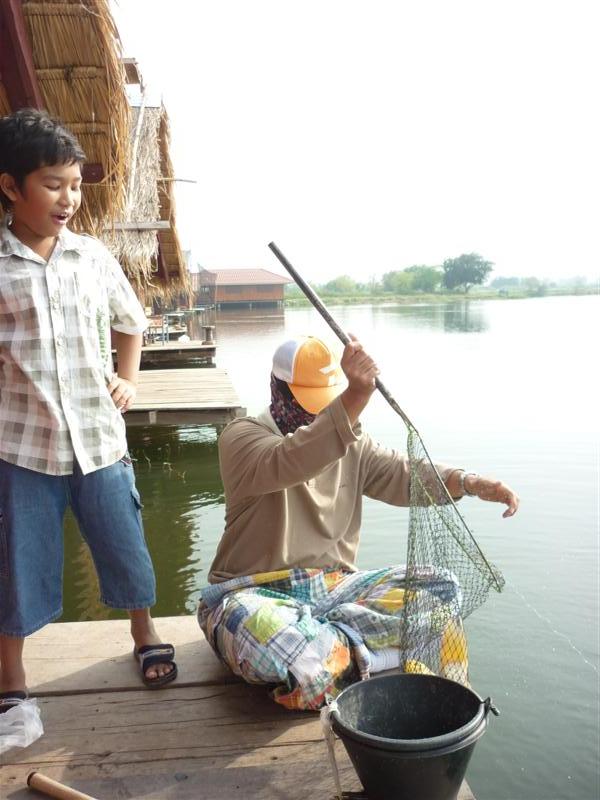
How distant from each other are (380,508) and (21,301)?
4.39 m

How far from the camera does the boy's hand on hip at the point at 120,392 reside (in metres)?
2.19

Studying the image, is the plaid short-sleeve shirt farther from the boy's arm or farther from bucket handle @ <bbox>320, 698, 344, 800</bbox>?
bucket handle @ <bbox>320, 698, 344, 800</bbox>

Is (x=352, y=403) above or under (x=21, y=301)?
under

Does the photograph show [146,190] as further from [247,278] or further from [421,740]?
[247,278]

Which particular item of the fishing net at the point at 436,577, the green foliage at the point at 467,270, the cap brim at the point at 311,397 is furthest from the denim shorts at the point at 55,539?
the green foliage at the point at 467,270

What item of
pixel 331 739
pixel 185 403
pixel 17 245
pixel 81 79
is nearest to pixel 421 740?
pixel 331 739

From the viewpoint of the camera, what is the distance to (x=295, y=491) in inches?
88.6

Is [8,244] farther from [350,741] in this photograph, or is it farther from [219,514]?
[219,514]

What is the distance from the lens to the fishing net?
204 centimetres

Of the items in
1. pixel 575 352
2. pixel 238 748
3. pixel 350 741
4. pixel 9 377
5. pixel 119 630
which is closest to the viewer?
pixel 350 741

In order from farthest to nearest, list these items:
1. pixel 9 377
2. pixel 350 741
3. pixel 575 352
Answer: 1. pixel 575 352
2. pixel 9 377
3. pixel 350 741

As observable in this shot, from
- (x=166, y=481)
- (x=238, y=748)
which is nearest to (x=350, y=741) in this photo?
(x=238, y=748)

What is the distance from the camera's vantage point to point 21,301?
78.7 inches

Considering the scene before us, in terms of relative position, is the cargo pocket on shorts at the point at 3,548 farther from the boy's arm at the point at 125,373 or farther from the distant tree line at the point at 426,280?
the distant tree line at the point at 426,280
